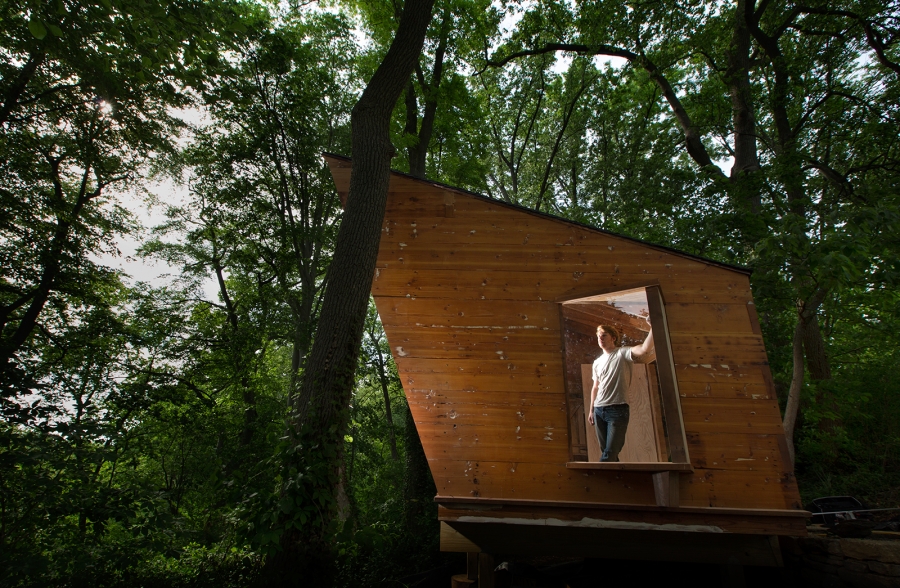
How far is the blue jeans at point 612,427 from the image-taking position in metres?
4.82

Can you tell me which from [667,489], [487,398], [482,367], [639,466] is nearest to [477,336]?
[482,367]

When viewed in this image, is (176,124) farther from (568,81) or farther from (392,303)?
(568,81)

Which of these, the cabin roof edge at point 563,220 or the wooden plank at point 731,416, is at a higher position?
the cabin roof edge at point 563,220

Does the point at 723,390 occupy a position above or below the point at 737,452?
above

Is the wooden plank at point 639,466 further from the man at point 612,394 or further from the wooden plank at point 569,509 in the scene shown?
the man at point 612,394

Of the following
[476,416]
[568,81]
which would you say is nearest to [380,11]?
[568,81]

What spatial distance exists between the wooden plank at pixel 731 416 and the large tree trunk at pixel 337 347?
3.09 metres

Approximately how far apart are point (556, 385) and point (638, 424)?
279 cm

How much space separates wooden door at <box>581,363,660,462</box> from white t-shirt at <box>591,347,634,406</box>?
43.0 inches

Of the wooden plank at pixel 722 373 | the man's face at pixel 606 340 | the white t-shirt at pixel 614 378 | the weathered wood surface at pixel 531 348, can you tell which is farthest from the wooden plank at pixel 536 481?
the man's face at pixel 606 340

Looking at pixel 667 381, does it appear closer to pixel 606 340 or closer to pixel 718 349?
pixel 718 349

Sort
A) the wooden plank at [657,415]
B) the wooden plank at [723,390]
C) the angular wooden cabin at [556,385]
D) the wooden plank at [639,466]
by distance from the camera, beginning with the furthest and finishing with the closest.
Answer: the wooden plank at [657,415] → the wooden plank at [723,390] → the angular wooden cabin at [556,385] → the wooden plank at [639,466]

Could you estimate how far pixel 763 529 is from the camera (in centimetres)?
362

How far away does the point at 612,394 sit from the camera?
4973 millimetres
